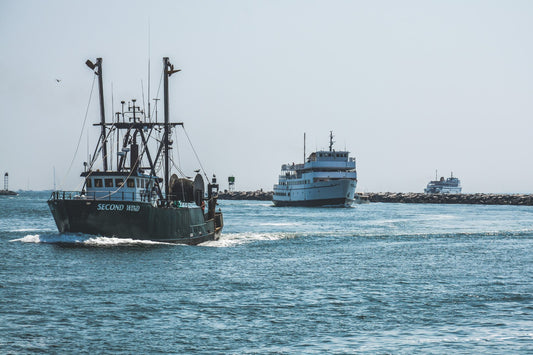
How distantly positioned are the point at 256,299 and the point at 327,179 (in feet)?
367

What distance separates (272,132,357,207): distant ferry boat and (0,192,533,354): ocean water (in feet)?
291

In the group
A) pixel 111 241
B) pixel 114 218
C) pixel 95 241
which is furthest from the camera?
pixel 114 218

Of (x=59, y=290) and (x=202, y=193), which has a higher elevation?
(x=202, y=193)

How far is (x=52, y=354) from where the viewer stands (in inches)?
659

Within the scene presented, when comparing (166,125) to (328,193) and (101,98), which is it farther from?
(328,193)

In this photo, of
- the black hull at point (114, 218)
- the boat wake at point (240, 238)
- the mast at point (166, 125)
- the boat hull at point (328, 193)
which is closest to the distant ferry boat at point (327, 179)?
the boat hull at point (328, 193)

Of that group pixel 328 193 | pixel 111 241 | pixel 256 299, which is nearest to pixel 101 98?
pixel 111 241

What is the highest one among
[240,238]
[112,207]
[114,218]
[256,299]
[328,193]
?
[328,193]

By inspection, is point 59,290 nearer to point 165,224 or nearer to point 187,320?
point 187,320

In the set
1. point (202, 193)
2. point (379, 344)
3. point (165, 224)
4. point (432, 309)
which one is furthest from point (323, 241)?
point (379, 344)

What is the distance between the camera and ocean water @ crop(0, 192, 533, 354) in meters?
18.2

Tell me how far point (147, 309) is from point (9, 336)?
5.15m

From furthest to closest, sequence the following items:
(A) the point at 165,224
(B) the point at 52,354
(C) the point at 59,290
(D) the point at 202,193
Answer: (D) the point at 202,193, (A) the point at 165,224, (C) the point at 59,290, (B) the point at 52,354

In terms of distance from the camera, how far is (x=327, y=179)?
445ft
